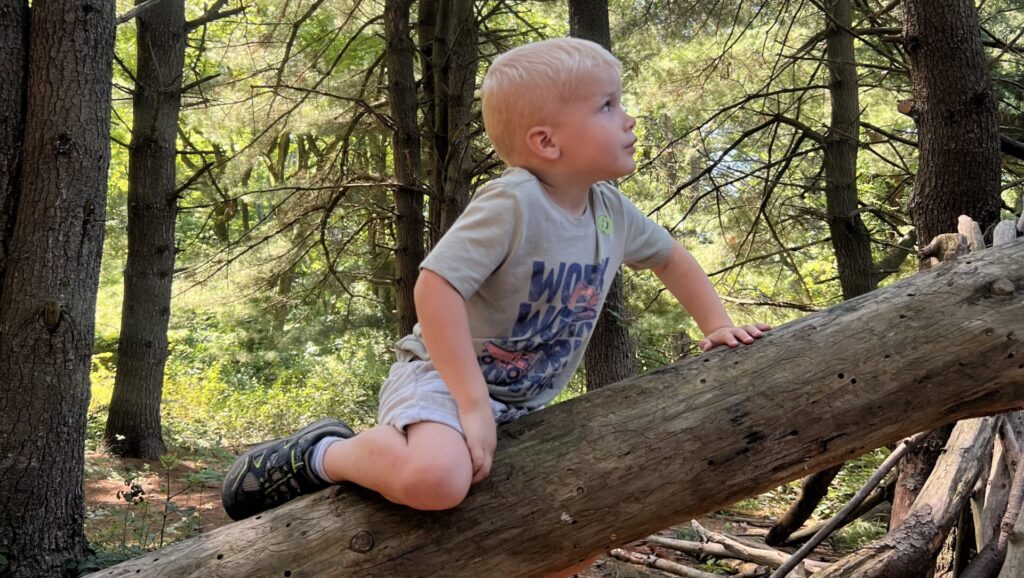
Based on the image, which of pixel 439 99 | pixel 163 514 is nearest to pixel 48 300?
pixel 163 514

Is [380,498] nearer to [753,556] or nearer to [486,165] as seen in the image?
[753,556]

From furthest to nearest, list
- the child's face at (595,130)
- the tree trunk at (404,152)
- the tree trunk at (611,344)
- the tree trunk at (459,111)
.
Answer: the tree trunk at (404,152)
the tree trunk at (459,111)
the tree trunk at (611,344)
the child's face at (595,130)

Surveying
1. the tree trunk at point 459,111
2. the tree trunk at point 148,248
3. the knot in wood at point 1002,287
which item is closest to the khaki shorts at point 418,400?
the knot in wood at point 1002,287

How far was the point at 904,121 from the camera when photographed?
31.7 feet

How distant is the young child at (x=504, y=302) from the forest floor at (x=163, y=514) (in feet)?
7.76

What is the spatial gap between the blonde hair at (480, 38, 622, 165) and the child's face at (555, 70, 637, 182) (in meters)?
0.03

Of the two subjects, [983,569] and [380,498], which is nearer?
[380,498]

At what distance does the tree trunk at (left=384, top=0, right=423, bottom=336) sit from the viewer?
8.03 meters

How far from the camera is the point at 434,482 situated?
6.06ft

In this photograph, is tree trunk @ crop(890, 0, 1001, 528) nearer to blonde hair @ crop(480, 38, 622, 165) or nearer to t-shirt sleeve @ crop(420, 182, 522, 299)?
blonde hair @ crop(480, 38, 622, 165)

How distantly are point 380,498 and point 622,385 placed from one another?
28.5 inches

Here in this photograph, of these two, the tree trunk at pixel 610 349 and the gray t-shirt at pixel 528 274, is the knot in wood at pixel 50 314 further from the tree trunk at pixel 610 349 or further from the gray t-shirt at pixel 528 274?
the tree trunk at pixel 610 349

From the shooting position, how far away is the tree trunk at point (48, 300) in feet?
11.7

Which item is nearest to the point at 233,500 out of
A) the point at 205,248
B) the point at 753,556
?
the point at 753,556
